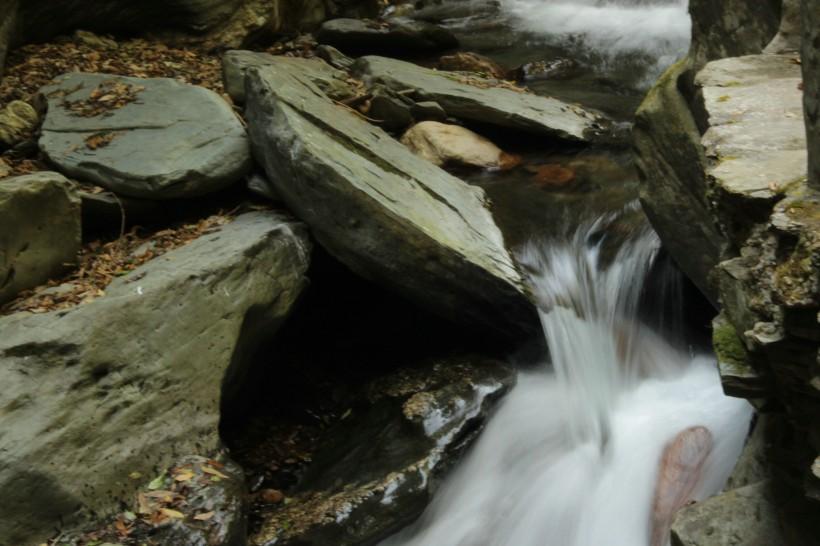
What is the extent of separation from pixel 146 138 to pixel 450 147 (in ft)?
9.61

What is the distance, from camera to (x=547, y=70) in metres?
11.2

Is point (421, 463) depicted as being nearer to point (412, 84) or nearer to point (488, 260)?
point (488, 260)

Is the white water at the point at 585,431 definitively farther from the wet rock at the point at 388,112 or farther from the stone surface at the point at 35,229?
the stone surface at the point at 35,229

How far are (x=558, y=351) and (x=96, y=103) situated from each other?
391 cm

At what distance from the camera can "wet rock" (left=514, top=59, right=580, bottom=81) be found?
11.1 meters

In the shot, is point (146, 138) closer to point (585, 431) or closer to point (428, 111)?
point (428, 111)

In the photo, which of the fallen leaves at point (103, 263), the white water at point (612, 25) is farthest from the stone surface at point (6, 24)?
the white water at point (612, 25)

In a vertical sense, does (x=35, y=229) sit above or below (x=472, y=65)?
above

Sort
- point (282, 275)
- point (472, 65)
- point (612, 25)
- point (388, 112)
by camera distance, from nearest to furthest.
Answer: point (282, 275) < point (388, 112) < point (472, 65) < point (612, 25)

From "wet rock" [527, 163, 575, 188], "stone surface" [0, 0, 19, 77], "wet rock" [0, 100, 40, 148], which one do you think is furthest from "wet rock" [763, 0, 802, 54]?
"stone surface" [0, 0, 19, 77]

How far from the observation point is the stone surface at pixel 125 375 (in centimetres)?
407

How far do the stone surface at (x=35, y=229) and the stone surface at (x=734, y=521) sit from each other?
12.4 ft

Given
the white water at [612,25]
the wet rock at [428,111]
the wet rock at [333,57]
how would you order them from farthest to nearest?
the white water at [612,25]
the wet rock at [333,57]
the wet rock at [428,111]

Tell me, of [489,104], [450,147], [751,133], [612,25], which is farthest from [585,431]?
[612,25]
